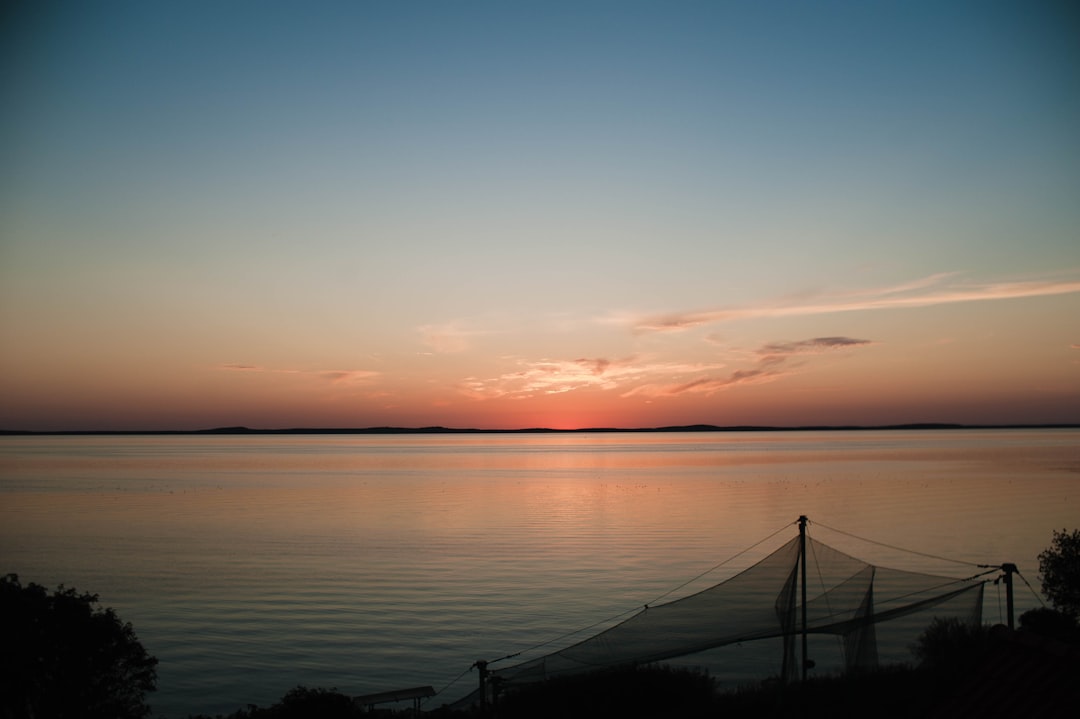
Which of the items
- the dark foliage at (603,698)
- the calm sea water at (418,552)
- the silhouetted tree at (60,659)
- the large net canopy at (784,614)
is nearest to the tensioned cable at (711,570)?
the calm sea water at (418,552)

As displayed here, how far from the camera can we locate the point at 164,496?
2424 inches

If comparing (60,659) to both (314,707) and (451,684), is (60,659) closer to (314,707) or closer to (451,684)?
(314,707)

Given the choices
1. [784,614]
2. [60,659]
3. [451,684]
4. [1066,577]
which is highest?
[784,614]

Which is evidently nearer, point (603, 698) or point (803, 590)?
point (803, 590)

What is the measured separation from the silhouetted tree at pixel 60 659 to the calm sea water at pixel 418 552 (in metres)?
4.90

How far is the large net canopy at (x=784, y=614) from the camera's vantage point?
41.2 ft

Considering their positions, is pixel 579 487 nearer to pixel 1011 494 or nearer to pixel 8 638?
pixel 1011 494

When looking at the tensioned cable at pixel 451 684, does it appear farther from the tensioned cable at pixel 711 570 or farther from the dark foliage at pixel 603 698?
the tensioned cable at pixel 711 570

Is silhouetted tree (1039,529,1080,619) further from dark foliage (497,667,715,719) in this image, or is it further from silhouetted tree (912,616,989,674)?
dark foliage (497,667,715,719)

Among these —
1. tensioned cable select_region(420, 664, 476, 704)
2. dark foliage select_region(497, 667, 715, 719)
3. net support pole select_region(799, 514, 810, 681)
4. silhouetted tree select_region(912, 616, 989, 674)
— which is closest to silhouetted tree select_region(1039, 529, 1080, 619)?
silhouetted tree select_region(912, 616, 989, 674)

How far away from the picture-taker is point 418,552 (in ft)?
119

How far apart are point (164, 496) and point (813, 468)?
217 feet

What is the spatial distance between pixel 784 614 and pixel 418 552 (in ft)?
82.8

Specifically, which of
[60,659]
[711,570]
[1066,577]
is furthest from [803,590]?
[711,570]
